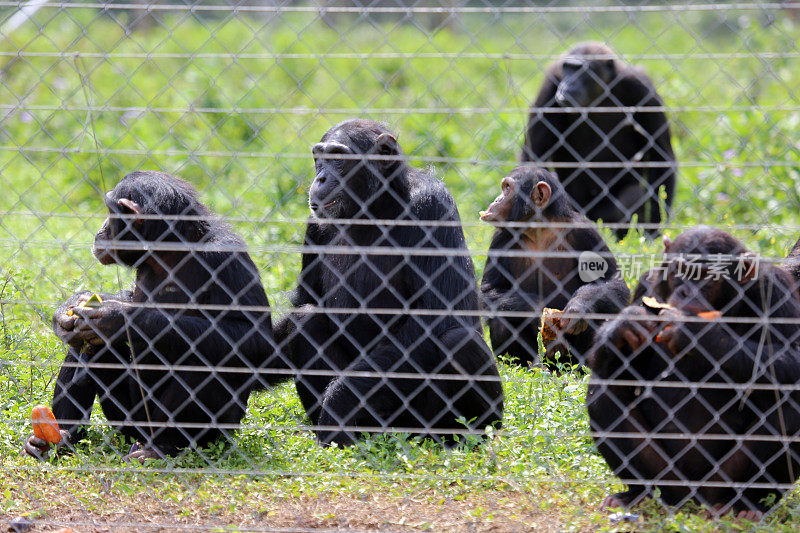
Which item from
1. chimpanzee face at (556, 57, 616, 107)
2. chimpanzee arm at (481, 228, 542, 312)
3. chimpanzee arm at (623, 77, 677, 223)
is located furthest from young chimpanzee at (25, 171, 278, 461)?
chimpanzee arm at (623, 77, 677, 223)

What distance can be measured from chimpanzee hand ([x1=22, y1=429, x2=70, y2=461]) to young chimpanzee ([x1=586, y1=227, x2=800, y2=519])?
99.0 inches

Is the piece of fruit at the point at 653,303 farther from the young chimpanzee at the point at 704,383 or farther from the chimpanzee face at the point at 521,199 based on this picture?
the chimpanzee face at the point at 521,199

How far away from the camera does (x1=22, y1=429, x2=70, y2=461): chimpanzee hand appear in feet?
14.9

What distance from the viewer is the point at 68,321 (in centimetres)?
449

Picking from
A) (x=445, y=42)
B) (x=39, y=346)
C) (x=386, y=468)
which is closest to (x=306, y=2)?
(x=445, y=42)

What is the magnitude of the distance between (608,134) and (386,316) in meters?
4.31

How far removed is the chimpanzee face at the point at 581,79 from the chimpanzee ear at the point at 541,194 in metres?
2.55

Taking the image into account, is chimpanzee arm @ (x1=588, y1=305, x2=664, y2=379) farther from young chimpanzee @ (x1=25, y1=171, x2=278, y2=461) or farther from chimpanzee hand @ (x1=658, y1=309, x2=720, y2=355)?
young chimpanzee @ (x1=25, y1=171, x2=278, y2=461)

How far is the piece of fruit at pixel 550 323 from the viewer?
216 inches

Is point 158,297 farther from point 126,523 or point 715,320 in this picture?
point 715,320

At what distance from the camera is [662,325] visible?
3.68 m

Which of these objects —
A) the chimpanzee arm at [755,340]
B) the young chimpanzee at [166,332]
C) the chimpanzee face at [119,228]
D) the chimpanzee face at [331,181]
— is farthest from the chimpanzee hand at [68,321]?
the chimpanzee arm at [755,340]

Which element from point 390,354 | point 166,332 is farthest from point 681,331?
point 166,332

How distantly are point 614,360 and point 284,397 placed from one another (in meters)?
2.19
